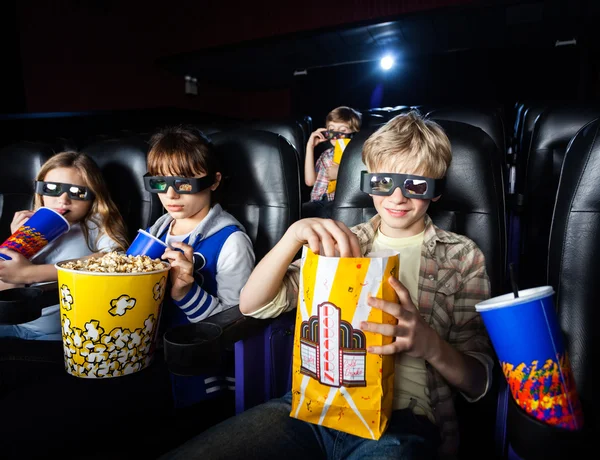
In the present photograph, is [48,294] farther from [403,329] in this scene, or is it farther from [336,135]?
[336,135]

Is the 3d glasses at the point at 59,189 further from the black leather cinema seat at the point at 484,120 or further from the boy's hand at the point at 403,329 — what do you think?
the black leather cinema seat at the point at 484,120

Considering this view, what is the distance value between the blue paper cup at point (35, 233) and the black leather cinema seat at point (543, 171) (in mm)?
1956

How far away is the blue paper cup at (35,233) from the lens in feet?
4.82

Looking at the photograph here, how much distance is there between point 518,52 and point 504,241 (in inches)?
313

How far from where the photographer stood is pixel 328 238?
1009 millimetres

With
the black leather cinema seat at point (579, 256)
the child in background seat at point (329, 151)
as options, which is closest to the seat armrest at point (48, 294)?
the black leather cinema seat at point (579, 256)

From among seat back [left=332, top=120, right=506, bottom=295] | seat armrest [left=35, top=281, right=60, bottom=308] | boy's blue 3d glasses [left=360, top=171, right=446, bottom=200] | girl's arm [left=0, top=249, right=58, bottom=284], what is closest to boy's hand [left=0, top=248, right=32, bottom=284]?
girl's arm [left=0, top=249, right=58, bottom=284]

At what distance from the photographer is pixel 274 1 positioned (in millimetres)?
7109

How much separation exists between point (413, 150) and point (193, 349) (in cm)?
73

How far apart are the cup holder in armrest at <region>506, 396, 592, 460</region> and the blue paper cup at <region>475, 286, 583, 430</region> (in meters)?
0.02

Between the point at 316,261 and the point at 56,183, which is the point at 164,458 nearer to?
the point at 316,261

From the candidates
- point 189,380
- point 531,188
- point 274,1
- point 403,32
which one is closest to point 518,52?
point 403,32

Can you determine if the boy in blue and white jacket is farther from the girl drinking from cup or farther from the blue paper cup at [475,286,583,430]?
the blue paper cup at [475,286,583,430]

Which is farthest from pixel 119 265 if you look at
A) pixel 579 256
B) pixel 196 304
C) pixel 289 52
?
pixel 289 52
